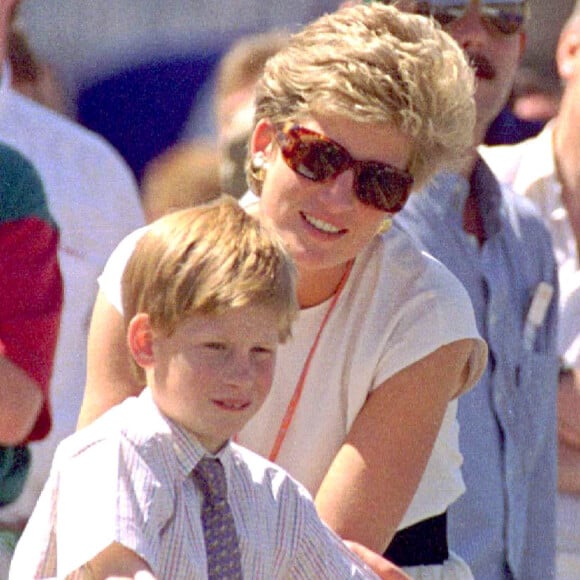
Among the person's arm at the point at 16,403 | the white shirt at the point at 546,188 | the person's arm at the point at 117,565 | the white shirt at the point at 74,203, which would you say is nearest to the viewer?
the person's arm at the point at 117,565

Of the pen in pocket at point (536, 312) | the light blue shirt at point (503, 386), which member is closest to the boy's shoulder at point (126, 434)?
the light blue shirt at point (503, 386)

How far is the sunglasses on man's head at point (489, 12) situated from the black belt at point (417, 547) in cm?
129

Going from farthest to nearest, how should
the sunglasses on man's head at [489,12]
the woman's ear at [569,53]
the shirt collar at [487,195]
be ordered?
the woman's ear at [569,53] < the sunglasses on man's head at [489,12] < the shirt collar at [487,195]

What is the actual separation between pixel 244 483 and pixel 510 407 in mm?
1381

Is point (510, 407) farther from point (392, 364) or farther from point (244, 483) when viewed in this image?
point (244, 483)

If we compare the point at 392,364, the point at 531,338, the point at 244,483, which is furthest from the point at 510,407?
the point at 244,483

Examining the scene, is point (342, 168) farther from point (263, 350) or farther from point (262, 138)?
point (263, 350)

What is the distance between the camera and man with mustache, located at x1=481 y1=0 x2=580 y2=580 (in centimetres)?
486

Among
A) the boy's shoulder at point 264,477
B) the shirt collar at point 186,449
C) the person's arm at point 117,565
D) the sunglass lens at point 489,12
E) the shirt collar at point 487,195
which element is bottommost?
the shirt collar at point 487,195

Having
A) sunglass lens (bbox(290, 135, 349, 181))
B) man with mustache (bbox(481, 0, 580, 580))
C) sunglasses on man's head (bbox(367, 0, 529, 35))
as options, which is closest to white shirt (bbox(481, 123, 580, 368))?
man with mustache (bbox(481, 0, 580, 580))

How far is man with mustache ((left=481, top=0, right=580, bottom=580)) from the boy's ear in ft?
6.87

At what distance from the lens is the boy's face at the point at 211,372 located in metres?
2.81

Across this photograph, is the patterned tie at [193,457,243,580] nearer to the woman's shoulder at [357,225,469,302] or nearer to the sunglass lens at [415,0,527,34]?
the woman's shoulder at [357,225,469,302]

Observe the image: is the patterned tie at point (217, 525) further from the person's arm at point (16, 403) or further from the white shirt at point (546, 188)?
the white shirt at point (546, 188)
